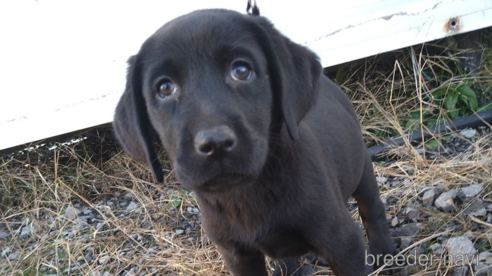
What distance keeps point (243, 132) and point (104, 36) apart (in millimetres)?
3008

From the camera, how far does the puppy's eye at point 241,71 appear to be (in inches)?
87.0

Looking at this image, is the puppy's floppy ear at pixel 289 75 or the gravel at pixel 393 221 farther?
the gravel at pixel 393 221

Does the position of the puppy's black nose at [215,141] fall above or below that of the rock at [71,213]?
above

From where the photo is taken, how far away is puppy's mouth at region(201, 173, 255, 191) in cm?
200

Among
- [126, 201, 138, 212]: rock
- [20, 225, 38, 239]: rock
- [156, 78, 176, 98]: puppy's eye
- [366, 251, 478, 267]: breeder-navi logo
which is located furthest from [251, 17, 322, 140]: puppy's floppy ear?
[20, 225, 38, 239]: rock

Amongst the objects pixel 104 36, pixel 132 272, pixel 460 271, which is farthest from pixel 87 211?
pixel 460 271

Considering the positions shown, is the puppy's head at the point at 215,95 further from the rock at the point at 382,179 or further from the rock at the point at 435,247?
the rock at the point at 382,179

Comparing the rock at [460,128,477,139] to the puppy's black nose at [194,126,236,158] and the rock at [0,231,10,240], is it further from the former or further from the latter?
the rock at [0,231,10,240]

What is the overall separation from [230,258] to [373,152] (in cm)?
210

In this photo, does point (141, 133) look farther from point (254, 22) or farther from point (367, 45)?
point (367, 45)

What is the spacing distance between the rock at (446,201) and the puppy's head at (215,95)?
1280mm

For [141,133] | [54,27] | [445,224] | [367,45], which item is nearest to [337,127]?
[445,224]

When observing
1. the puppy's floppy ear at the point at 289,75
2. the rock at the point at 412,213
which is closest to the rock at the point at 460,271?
the rock at the point at 412,213

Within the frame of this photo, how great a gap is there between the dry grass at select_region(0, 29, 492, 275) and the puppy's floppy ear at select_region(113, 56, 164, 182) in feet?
3.28
